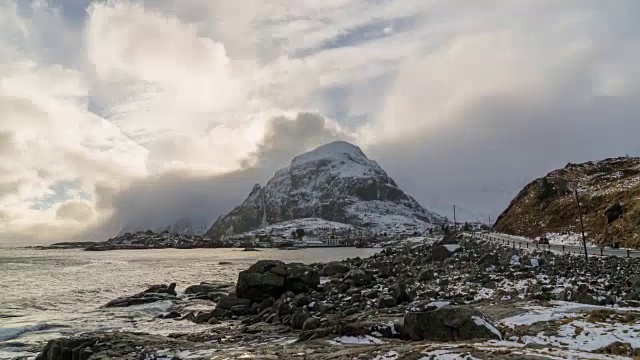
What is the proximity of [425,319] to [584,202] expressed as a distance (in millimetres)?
80588

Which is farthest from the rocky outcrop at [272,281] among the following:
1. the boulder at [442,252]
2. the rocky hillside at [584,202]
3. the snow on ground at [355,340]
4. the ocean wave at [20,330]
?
the rocky hillside at [584,202]

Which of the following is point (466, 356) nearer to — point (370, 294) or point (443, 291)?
point (443, 291)

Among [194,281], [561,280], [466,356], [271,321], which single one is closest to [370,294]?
[271,321]

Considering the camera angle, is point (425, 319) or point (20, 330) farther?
point (20, 330)

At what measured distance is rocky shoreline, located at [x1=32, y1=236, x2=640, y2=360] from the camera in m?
17.3

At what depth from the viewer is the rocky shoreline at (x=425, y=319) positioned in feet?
56.9

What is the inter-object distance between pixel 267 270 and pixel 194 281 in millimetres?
34823

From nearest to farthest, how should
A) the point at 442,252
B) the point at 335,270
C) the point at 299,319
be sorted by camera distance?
the point at 299,319
the point at 442,252
the point at 335,270

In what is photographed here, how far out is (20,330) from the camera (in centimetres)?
3688

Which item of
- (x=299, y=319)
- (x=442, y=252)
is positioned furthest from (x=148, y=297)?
(x=442, y=252)

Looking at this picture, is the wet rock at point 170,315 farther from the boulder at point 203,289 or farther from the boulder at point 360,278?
the boulder at point 360,278

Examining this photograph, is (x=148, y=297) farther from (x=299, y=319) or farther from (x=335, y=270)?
(x=335, y=270)

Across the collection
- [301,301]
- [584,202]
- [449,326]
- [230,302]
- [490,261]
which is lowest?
[230,302]

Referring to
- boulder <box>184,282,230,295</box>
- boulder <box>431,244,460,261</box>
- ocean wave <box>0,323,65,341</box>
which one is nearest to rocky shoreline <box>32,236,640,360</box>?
boulder <box>184,282,230,295</box>
